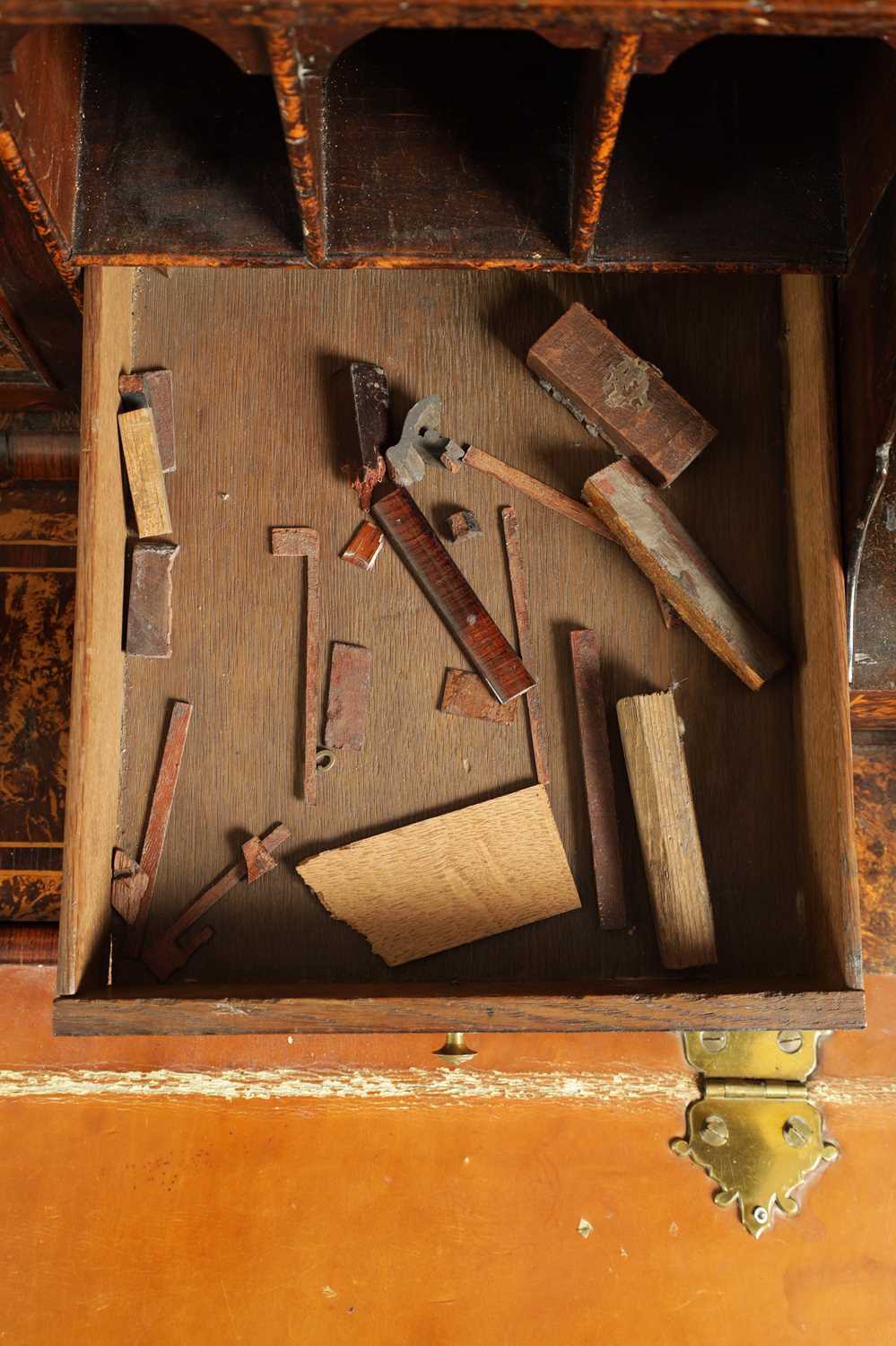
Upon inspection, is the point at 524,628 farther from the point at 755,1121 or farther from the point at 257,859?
the point at 755,1121

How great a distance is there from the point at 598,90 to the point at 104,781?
1177 millimetres

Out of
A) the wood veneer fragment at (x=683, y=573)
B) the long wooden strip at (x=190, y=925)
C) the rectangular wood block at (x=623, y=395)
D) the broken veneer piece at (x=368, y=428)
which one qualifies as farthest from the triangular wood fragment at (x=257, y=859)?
the rectangular wood block at (x=623, y=395)

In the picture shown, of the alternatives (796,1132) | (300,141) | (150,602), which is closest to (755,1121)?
(796,1132)

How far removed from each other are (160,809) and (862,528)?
1.15 metres

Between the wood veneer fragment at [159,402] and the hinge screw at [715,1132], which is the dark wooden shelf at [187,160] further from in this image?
the hinge screw at [715,1132]

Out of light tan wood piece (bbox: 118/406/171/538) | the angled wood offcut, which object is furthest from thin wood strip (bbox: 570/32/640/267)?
light tan wood piece (bbox: 118/406/171/538)

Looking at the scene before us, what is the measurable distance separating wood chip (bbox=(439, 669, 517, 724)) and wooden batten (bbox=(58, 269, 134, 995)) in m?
0.53

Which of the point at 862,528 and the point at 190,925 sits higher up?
the point at 862,528

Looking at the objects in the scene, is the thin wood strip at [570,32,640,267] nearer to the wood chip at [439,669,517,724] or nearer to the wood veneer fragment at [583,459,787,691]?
Result: the wood veneer fragment at [583,459,787,691]

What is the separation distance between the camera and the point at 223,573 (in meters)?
1.77

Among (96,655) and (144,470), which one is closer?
(96,655)

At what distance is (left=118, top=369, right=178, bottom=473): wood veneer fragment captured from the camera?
5.78ft

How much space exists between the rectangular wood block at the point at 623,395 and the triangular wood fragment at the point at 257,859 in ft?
2.81

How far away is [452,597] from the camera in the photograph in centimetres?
172
